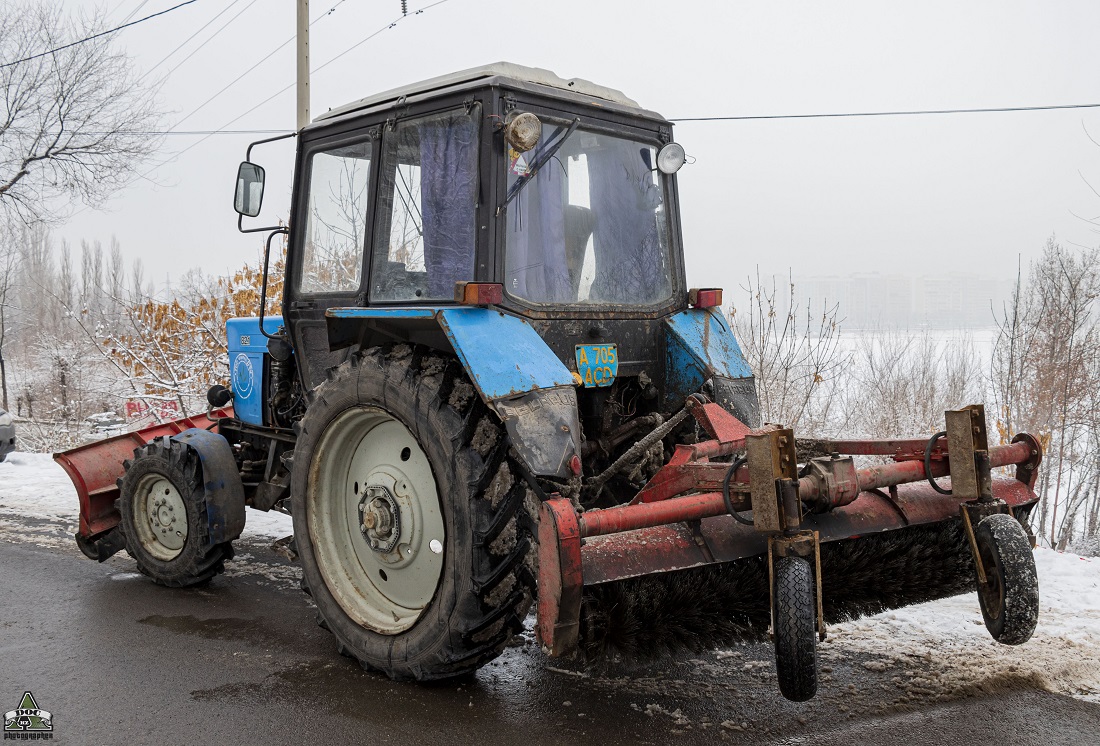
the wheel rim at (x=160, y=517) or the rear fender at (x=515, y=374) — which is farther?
the wheel rim at (x=160, y=517)

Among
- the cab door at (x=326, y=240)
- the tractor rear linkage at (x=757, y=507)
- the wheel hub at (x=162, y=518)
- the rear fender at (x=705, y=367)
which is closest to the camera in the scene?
the tractor rear linkage at (x=757, y=507)

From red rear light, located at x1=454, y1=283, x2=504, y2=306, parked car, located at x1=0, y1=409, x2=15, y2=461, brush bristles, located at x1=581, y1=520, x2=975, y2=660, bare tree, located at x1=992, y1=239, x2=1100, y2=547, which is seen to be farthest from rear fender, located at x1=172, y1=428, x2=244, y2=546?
bare tree, located at x1=992, y1=239, x2=1100, y2=547

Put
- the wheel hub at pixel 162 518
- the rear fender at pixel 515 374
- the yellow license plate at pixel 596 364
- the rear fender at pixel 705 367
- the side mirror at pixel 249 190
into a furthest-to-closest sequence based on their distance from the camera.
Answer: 1. the wheel hub at pixel 162 518
2. the side mirror at pixel 249 190
3. the rear fender at pixel 705 367
4. the yellow license plate at pixel 596 364
5. the rear fender at pixel 515 374

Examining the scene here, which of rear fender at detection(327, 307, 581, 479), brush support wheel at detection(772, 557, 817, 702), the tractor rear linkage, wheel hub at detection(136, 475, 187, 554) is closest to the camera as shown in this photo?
brush support wheel at detection(772, 557, 817, 702)

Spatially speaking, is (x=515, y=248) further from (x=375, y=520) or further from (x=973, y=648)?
(x=973, y=648)

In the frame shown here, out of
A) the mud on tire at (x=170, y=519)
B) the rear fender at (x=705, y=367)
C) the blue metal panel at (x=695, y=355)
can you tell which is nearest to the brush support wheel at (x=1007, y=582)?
the rear fender at (x=705, y=367)

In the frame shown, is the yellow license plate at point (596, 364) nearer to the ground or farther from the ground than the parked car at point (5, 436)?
farther from the ground

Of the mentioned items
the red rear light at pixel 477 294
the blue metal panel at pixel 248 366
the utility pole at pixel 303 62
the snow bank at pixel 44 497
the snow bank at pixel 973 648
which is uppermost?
the utility pole at pixel 303 62

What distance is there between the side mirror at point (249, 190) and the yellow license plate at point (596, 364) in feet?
6.85

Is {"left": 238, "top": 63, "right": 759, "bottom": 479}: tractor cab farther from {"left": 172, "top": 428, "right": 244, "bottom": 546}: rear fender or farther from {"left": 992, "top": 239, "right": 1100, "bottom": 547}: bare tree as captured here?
{"left": 992, "top": 239, "right": 1100, "bottom": 547}: bare tree

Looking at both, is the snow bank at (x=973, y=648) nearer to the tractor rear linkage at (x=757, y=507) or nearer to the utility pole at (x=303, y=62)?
the tractor rear linkage at (x=757, y=507)

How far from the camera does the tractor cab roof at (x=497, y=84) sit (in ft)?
12.2

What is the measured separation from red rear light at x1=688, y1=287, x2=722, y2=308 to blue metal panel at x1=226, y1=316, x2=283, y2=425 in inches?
98.6

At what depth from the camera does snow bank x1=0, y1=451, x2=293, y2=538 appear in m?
6.84
